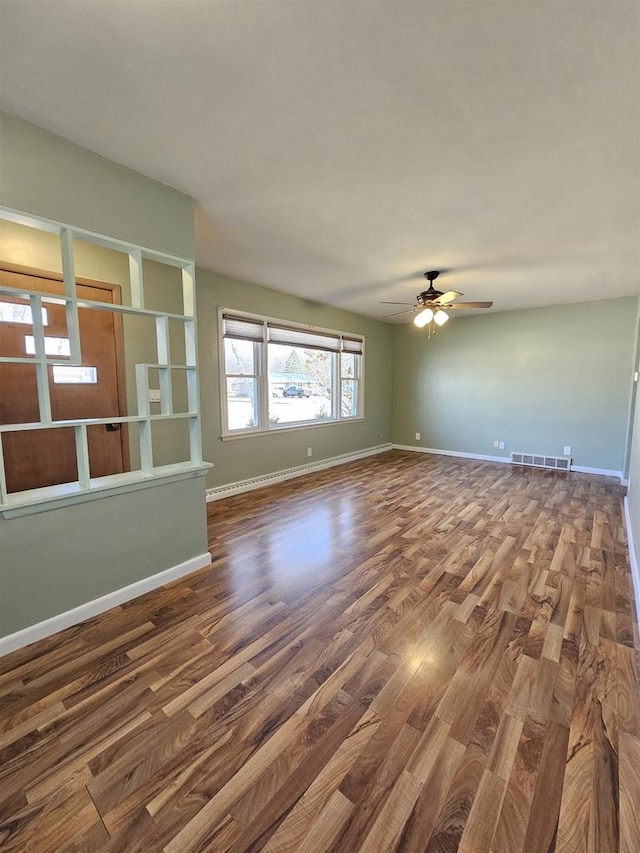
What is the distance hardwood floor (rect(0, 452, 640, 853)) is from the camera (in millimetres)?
1094

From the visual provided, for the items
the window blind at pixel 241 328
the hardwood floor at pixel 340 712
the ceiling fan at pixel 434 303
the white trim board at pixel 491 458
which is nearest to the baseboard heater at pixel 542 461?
the white trim board at pixel 491 458

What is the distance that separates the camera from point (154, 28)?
125 cm

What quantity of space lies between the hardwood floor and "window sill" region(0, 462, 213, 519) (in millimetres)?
696

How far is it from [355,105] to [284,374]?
3506mm

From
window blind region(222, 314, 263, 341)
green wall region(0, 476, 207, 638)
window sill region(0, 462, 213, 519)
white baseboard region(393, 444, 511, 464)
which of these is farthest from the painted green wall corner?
white baseboard region(393, 444, 511, 464)

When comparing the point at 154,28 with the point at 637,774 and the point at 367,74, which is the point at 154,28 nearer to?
the point at 367,74

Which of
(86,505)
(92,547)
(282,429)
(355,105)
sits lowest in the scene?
(92,547)

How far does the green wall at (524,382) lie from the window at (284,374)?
136cm

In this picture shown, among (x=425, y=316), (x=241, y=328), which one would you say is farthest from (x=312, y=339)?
(x=425, y=316)

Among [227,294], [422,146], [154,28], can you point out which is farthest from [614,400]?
[154,28]

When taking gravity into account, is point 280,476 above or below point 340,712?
above

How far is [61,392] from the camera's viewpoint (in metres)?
2.68

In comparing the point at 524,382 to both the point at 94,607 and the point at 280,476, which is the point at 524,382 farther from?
the point at 94,607

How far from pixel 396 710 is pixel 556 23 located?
8.59ft
